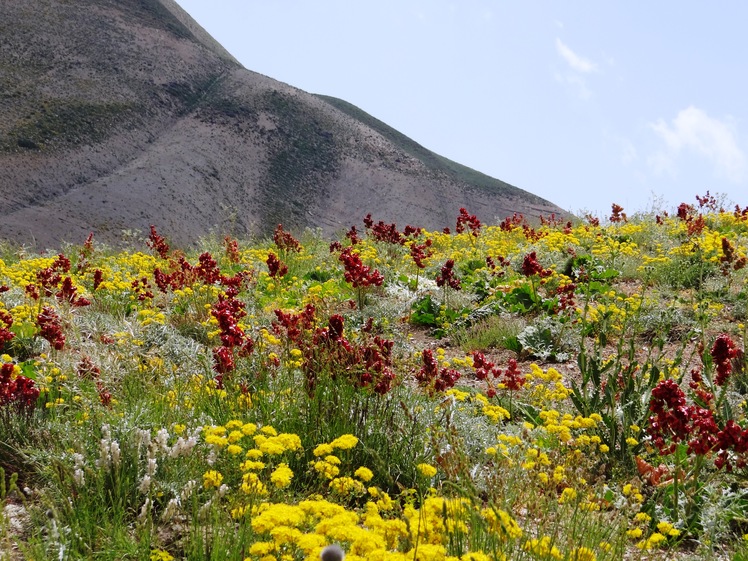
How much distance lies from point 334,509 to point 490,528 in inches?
19.9

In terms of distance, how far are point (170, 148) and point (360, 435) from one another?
3798 centimetres

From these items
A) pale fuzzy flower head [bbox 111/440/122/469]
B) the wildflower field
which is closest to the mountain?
the wildflower field

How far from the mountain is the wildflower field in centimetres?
2270

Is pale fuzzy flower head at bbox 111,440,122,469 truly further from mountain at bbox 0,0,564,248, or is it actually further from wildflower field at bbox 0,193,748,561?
mountain at bbox 0,0,564,248

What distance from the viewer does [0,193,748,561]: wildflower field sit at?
221cm

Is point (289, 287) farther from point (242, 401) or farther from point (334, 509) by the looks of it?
point (334, 509)

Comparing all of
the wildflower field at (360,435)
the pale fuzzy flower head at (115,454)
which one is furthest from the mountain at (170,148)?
the pale fuzzy flower head at (115,454)

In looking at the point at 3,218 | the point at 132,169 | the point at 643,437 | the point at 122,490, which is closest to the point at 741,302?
the point at 643,437

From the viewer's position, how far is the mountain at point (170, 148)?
3056 centimetres

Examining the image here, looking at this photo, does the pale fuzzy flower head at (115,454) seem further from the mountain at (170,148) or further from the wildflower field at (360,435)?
the mountain at (170,148)

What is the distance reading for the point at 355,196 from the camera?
43.3 m

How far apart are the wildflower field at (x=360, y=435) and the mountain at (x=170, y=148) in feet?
74.5

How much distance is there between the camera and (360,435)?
136 inches

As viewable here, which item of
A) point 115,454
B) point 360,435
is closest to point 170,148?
point 360,435
